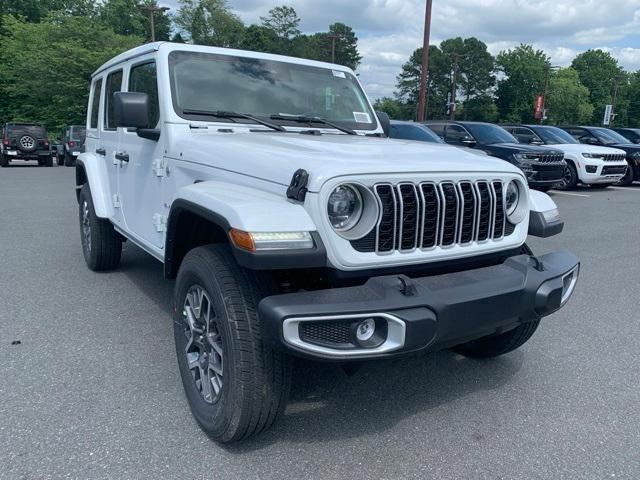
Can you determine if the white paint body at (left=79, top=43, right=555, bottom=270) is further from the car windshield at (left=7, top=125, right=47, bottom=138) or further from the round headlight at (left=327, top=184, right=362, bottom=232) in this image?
the car windshield at (left=7, top=125, right=47, bottom=138)

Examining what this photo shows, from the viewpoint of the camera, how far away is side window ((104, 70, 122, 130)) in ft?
15.3

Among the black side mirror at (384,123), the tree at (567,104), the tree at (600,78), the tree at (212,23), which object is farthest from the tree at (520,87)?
the black side mirror at (384,123)

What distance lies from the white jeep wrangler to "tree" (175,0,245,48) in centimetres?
6767

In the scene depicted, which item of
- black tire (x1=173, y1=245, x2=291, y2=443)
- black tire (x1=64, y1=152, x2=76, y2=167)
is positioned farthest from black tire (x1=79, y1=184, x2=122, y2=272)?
black tire (x1=64, y1=152, x2=76, y2=167)

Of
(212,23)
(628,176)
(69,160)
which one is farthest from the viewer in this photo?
(212,23)

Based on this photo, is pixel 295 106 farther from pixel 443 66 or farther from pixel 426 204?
pixel 443 66

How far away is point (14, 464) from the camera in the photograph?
2.43m

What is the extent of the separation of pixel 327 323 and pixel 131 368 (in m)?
1.81

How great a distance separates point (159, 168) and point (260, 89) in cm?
91

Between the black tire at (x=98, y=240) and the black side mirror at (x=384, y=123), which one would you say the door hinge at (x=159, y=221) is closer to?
the black tire at (x=98, y=240)

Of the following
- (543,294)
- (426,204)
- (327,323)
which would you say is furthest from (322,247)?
(543,294)

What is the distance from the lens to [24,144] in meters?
21.9

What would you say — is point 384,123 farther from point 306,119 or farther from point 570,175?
point 570,175

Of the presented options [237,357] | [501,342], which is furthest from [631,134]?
[237,357]
